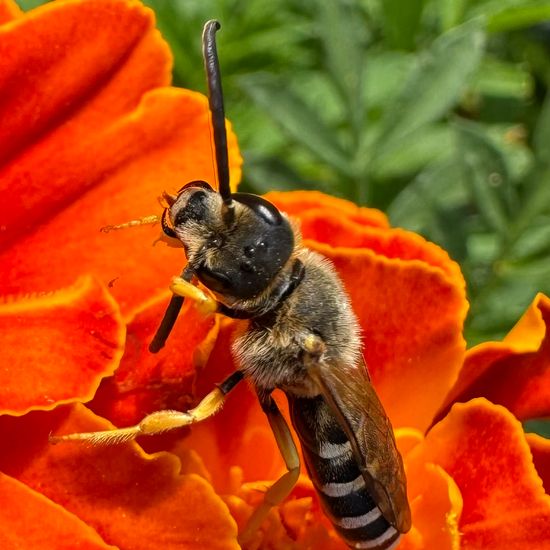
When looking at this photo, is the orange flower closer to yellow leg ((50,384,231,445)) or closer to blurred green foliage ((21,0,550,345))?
yellow leg ((50,384,231,445))

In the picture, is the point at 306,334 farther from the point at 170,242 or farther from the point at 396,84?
the point at 396,84

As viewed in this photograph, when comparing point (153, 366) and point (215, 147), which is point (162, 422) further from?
point (215, 147)

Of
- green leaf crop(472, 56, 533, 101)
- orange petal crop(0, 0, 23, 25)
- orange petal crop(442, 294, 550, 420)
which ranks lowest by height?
green leaf crop(472, 56, 533, 101)

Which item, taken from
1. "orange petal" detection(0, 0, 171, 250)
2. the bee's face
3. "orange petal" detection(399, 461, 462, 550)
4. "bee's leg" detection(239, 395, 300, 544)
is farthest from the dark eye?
"orange petal" detection(399, 461, 462, 550)

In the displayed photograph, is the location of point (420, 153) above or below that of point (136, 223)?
below

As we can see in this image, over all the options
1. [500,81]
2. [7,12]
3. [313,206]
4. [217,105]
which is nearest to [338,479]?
[313,206]
